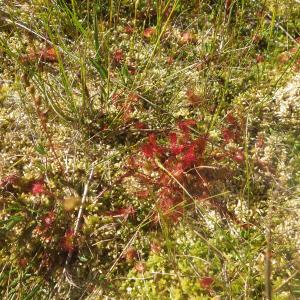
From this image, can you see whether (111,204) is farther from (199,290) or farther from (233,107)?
(233,107)

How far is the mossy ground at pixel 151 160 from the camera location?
2.17 m

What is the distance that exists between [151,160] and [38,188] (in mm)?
734

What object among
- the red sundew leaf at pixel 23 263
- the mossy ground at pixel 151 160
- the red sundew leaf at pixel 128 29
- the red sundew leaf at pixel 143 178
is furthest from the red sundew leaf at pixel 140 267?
the red sundew leaf at pixel 128 29

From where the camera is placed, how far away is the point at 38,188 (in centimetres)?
236

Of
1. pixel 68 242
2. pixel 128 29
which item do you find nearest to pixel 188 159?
pixel 68 242

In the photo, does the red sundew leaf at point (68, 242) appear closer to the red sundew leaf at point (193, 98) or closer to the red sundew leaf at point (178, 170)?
the red sundew leaf at point (178, 170)

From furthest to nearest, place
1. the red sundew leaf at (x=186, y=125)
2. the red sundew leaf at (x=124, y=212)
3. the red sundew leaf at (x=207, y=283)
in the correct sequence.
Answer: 1. the red sundew leaf at (x=186, y=125)
2. the red sundew leaf at (x=124, y=212)
3. the red sundew leaf at (x=207, y=283)

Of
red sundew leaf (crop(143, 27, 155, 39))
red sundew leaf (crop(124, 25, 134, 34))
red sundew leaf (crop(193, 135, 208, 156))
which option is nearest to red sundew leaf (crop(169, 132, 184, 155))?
red sundew leaf (crop(193, 135, 208, 156))

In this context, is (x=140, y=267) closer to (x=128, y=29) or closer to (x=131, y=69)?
(x=131, y=69)

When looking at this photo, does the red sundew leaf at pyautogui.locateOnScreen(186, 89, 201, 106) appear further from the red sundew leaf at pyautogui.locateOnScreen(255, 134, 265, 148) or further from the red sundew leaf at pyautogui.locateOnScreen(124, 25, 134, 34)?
the red sundew leaf at pyautogui.locateOnScreen(124, 25, 134, 34)

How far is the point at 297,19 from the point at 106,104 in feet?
5.58

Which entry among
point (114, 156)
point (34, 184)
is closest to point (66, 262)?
point (34, 184)

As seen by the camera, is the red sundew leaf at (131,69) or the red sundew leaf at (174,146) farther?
the red sundew leaf at (131,69)

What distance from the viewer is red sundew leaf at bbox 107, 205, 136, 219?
7.67 feet
